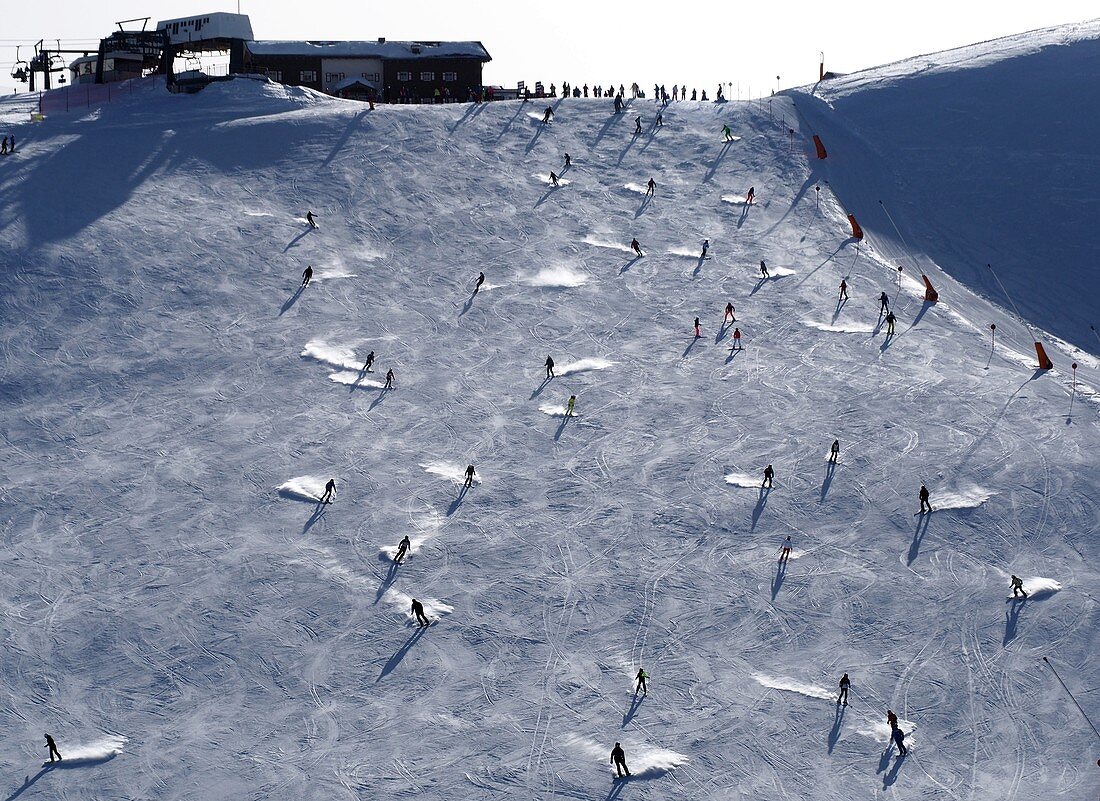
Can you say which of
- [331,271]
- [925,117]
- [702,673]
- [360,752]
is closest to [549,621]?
[702,673]

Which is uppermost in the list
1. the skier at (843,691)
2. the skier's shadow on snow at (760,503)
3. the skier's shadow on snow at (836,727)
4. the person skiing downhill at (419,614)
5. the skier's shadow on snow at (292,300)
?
the skier's shadow on snow at (292,300)

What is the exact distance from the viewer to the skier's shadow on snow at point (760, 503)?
4059 cm

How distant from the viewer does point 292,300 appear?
52406 millimetres

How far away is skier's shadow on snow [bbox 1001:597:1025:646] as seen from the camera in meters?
36.0

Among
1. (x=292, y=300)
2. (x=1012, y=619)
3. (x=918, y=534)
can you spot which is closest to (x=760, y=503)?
(x=918, y=534)

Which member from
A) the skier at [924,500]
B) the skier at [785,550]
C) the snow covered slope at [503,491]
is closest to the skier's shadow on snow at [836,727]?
the snow covered slope at [503,491]

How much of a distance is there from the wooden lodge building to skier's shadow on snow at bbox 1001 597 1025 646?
49537 mm

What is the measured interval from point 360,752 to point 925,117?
52.7 meters

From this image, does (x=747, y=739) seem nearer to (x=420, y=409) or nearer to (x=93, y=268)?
(x=420, y=409)

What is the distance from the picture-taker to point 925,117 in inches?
2867

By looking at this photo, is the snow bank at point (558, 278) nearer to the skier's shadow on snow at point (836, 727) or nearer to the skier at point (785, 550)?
the skier at point (785, 550)

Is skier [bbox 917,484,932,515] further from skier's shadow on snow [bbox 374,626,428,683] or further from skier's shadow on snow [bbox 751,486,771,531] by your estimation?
skier's shadow on snow [bbox 374,626,428,683]

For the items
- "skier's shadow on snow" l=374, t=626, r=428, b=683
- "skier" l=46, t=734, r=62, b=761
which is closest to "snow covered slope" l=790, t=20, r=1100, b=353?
"skier's shadow on snow" l=374, t=626, r=428, b=683

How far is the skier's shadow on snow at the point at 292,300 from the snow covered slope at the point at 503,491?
298 mm
